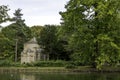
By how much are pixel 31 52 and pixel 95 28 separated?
102 feet

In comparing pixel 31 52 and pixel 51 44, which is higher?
pixel 51 44

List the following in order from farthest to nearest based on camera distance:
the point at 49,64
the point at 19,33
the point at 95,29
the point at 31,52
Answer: the point at 19,33 < the point at 31,52 < the point at 49,64 < the point at 95,29

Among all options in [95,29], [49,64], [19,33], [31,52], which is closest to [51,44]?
[31,52]

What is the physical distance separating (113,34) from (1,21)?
61.0ft

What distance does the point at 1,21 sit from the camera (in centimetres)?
5197

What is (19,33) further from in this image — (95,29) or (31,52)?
(95,29)

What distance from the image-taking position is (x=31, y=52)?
73438 millimetres

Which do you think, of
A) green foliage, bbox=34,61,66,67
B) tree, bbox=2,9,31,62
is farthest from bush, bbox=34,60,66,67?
tree, bbox=2,9,31,62

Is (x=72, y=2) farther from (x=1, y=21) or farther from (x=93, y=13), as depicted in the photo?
(x=1, y=21)

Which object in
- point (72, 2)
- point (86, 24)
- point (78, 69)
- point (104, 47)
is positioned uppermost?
point (72, 2)

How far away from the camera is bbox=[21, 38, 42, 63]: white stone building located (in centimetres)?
7188

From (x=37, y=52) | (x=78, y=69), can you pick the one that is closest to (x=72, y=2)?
(x=78, y=69)

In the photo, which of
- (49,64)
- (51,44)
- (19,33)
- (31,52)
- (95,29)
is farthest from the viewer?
(19,33)

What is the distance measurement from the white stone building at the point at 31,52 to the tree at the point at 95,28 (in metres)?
27.4
